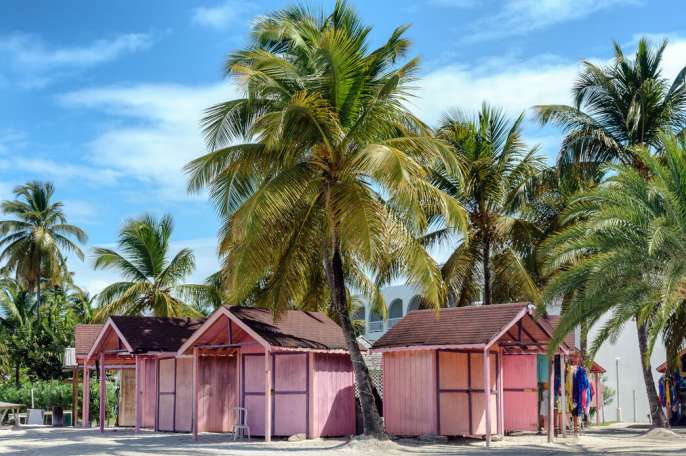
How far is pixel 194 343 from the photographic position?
25.4 m

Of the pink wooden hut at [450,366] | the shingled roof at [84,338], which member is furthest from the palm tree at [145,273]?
the pink wooden hut at [450,366]

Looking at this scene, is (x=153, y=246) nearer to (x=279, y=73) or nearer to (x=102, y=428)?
(x=102, y=428)

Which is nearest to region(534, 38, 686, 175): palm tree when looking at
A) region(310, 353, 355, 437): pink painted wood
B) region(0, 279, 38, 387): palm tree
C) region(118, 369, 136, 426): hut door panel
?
region(310, 353, 355, 437): pink painted wood

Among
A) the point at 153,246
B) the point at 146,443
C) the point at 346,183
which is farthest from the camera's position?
the point at 153,246

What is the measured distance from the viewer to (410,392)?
23766 mm

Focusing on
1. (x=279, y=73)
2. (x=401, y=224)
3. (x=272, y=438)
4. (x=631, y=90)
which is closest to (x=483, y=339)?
(x=401, y=224)

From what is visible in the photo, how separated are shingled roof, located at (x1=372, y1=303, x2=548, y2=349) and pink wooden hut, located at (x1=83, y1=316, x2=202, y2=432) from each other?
7.82 m

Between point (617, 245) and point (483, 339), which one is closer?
point (617, 245)

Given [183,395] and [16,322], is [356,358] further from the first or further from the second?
[16,322]

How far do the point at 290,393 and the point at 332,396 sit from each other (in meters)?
1.23

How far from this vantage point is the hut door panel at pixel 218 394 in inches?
1105

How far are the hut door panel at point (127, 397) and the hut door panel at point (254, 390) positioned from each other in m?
9.00

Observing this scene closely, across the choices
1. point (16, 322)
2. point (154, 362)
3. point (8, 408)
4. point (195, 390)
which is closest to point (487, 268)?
point (195, 390)

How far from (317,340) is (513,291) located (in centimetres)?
913
